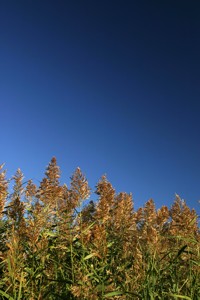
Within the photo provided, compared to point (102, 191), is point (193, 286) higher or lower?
lower

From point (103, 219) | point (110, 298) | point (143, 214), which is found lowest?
point (110, 298)

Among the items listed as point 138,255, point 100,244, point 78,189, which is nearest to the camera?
point 100,244

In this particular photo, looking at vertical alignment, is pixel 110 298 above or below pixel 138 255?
below

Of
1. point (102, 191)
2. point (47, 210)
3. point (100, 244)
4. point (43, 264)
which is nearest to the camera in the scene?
point (100, 244)

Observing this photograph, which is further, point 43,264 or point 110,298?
point 43,264

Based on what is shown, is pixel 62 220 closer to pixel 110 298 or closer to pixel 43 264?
pixel 43 264

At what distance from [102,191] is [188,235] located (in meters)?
1.91

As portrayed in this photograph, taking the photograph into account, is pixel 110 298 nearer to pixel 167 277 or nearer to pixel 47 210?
pixel 167 277

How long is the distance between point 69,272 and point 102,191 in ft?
7.66

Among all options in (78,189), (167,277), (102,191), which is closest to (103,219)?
(78,189)

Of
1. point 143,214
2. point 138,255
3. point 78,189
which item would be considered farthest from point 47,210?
point 143,214

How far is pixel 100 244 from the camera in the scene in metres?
3.28

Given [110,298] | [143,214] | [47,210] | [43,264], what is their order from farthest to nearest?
[143,214]
[47,210]
[43,264]
[110,298]

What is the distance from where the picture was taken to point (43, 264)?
4.00 m
